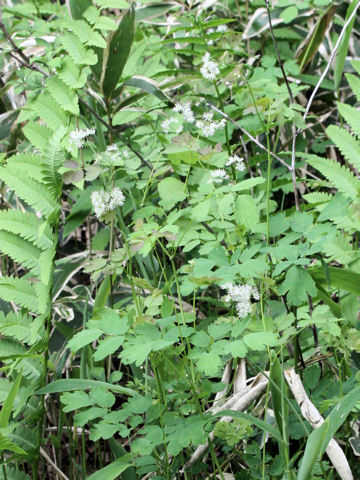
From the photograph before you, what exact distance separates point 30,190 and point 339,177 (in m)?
0.62

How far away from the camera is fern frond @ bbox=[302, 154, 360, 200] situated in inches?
45.6

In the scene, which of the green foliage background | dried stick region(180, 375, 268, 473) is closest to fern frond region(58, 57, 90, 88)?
the green foliage background

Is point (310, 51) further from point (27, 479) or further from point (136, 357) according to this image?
point (27, 479)

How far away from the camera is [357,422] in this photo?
118cm

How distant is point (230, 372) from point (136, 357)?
0.47m

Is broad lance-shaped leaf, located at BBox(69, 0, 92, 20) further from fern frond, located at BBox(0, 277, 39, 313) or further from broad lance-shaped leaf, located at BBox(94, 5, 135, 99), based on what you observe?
fern frond, located at BBox(0, 277, 39, 313)

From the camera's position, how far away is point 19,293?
1.20m

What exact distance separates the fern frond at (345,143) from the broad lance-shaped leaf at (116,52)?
1.64 ft

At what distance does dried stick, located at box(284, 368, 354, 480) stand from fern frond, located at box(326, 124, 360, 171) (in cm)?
45

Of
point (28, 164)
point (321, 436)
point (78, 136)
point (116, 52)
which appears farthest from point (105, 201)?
point (321, 436)

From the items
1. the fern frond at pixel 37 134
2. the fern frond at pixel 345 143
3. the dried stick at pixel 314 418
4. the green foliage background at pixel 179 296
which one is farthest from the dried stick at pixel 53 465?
the fern frond at pixel 345 143

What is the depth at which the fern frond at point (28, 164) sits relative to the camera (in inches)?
48.2

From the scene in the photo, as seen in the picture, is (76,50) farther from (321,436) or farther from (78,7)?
(321,436)

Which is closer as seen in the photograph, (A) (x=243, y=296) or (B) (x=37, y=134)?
(A) (x=243, y=296)
